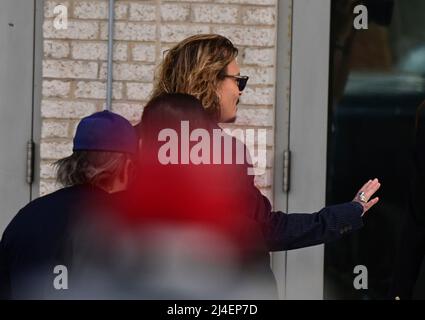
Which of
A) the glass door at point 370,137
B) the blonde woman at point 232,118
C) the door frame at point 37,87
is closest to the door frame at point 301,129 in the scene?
the glass door at point 370,137

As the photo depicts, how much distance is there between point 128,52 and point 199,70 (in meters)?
1.13

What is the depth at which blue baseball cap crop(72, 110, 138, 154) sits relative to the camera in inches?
128

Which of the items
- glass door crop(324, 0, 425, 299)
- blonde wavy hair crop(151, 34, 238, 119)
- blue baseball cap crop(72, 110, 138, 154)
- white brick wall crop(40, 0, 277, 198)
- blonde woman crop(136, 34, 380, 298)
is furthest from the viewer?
glass door crop(324, 0, 425, 299)

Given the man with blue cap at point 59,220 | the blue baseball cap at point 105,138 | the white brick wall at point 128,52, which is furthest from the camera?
the white brick wall at point 128,52

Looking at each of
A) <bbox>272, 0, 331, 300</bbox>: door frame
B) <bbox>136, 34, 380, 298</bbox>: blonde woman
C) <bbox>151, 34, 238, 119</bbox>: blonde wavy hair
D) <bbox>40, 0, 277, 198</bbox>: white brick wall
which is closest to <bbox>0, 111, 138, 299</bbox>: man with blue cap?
<bbox>136, 34, 380, 298</bbox>: blonde woman

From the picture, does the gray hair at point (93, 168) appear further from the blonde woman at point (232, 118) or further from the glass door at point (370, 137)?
the glass door at point (370, 137)

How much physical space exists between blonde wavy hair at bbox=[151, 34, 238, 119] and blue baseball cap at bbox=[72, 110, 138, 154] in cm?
38

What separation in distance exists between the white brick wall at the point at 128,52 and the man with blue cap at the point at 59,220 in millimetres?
1522

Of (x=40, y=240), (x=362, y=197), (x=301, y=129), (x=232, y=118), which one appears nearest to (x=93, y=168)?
(x=40, y=240)

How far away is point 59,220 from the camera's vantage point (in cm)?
314

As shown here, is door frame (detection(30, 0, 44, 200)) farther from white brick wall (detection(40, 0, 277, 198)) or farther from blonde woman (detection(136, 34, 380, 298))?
blonde woman (detection(136, 34, 380, 298))

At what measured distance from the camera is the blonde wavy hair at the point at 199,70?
3668mm

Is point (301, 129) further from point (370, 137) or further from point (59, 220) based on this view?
point (59, 220)

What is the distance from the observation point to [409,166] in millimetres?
4898
